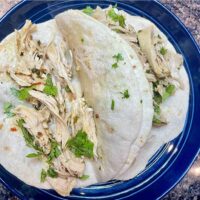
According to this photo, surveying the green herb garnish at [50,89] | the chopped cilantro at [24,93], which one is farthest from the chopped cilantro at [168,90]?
the chopped cilantro at [24,93]

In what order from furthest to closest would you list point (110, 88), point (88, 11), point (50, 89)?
point (88, 11) < point (50, 89) < point (110, 88)

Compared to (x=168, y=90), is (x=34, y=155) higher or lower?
lower

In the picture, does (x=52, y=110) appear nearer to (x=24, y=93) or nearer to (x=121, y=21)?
(x=24, y=93)

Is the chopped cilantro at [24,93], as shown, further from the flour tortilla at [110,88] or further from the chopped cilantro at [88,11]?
the chopped cilantro at [88,11]

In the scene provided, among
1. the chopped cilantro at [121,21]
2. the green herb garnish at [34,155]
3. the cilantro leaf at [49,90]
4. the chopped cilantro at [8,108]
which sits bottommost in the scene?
the green herb garnish at [34,155]

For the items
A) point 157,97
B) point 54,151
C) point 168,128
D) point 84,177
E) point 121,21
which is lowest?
point 84,177

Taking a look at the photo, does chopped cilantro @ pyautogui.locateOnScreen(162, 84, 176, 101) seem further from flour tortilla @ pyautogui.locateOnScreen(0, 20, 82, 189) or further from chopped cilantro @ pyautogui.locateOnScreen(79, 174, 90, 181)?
flour tortilla @ pyautogui.locateOnScreen(0, 20, 82, 189)

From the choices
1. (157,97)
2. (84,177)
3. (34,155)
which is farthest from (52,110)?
(157,97)
